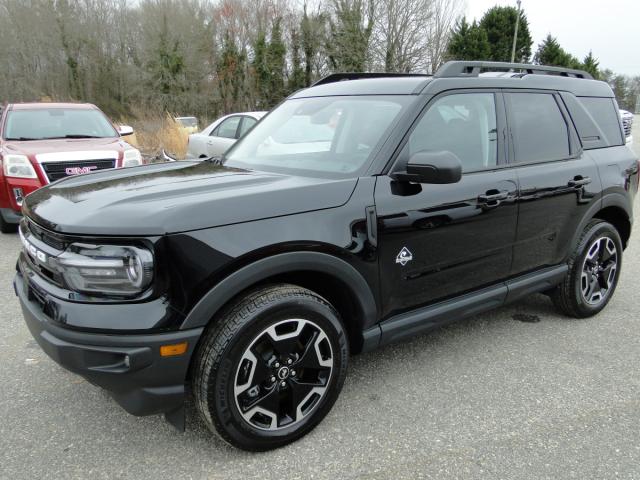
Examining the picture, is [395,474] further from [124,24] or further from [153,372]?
[124,24]

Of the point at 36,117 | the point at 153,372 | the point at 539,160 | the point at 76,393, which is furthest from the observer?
the point at 36,117

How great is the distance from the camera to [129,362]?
1.97 m

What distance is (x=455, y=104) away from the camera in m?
2.96

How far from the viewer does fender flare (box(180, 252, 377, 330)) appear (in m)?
2.06

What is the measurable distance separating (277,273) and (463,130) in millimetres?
1533

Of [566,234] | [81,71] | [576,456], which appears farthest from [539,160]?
[81,71]

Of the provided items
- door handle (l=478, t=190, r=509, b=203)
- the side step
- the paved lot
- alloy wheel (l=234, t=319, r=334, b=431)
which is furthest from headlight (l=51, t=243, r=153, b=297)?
door handle (l=478, t=190, r=509, b=203)

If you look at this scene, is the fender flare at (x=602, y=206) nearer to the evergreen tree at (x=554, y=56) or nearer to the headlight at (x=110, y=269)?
the headlight at (x=110, y=269)

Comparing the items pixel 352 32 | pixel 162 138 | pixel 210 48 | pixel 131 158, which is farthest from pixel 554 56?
pixel 131 158

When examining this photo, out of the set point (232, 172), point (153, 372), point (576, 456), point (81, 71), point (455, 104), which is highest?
point (81, 71)

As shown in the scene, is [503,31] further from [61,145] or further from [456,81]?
[456,81]

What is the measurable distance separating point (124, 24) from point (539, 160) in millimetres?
40413

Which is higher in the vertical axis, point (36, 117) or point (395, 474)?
point (36, 117)

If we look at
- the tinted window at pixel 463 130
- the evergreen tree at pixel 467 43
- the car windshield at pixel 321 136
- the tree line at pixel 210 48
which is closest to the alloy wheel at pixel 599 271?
the tinted window at pixel 463 130
